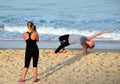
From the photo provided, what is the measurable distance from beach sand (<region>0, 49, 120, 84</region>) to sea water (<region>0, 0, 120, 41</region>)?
6052 mm

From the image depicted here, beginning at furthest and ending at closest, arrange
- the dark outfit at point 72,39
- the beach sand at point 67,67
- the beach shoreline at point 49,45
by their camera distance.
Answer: the beach shoreline at point 49,45 < the dark outfit at point 72,39 < the beach sand at point 67,67

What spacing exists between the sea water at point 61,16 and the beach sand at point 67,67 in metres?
6.05

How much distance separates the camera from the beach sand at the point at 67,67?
369 inches

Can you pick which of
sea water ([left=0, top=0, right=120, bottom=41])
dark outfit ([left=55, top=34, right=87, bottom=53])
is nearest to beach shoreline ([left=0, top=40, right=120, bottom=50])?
dark outfit ([left=55, top=34, right=87, bottom=53])

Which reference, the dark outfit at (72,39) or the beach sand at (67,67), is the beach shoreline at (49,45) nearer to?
the beach sand at (67,67)

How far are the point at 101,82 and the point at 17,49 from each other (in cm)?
421

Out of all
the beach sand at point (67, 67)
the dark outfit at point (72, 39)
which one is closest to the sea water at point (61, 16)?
the dark outfit at point (72, 39)

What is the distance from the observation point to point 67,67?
10555mm

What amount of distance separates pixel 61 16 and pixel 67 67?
19.2 m

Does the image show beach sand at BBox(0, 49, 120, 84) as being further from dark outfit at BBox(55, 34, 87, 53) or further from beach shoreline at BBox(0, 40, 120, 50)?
beach shoreline at BBox(0, 40, 120, 50)

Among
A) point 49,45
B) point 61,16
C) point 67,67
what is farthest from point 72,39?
point 61,16

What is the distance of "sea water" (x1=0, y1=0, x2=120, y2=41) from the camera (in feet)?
70.2

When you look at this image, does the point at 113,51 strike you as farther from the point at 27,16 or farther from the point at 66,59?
the point at 27,16

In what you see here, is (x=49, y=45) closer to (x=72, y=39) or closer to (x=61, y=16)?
(x=72, y=39)
